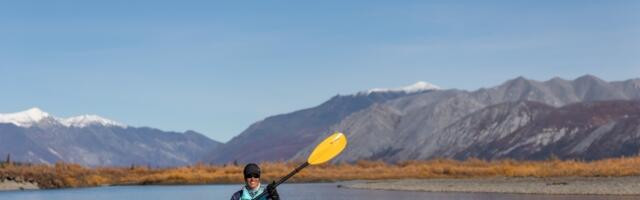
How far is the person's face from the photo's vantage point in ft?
61.1

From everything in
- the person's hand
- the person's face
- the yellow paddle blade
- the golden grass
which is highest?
the golden grass

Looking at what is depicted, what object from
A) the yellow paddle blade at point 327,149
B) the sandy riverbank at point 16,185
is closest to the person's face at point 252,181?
the yellow paddle blade at point 327,149

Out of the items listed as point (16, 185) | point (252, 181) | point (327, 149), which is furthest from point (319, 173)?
point (252, 181)

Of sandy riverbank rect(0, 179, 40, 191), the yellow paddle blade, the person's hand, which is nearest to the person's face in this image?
the person's hand

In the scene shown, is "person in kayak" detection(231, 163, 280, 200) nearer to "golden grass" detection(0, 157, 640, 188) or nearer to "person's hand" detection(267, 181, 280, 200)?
"person's hand" detection(267, 181, 280, 200)

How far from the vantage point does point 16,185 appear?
342 ft

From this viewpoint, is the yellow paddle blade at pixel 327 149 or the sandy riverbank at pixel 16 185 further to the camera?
the sandy riverbank at pixel 16 185

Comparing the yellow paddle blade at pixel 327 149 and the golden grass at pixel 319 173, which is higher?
the golden grass at pixel 319 173

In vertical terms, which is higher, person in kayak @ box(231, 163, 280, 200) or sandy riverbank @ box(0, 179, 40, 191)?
sandy riverbank @ box(0, 179, 40, 191)

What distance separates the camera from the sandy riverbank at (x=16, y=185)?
102250 mm

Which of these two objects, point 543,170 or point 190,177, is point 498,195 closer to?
point 543,170

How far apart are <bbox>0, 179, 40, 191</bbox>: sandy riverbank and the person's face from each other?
8805 cm

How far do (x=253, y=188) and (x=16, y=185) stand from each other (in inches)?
3591

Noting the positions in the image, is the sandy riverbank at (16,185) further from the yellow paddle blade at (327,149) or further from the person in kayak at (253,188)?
the person in kayak at (253,188)
